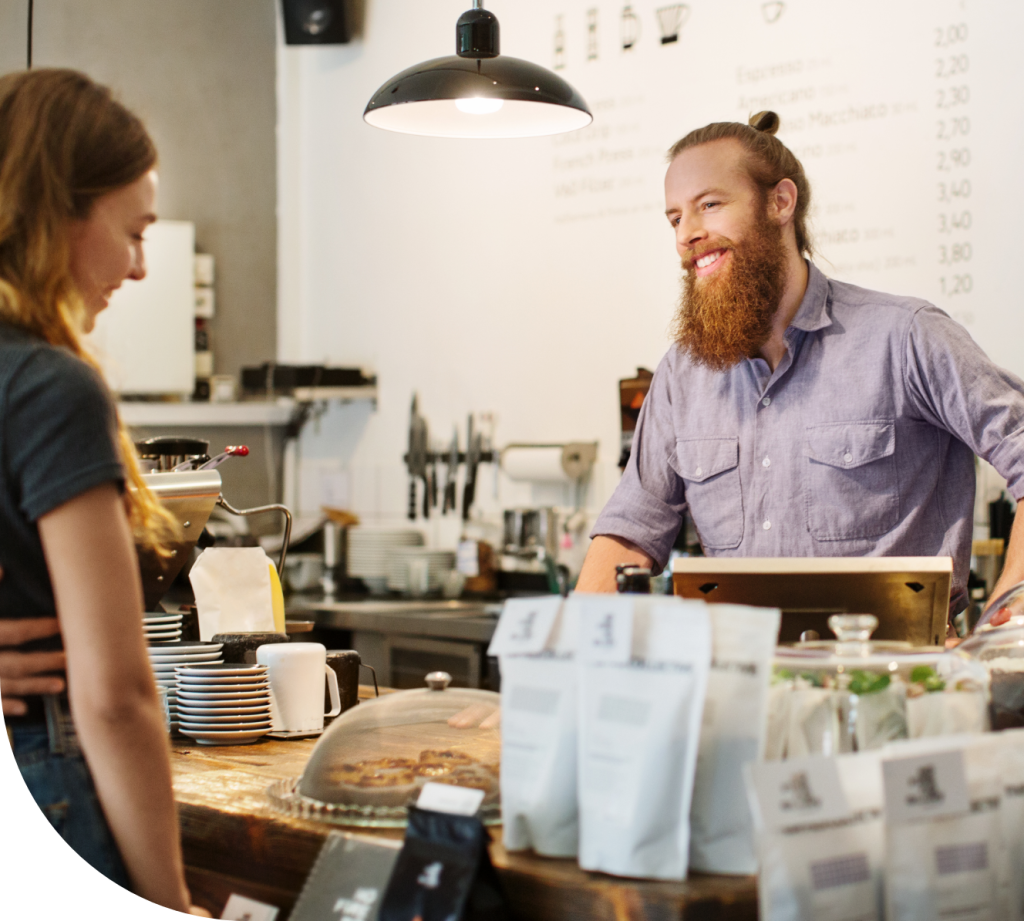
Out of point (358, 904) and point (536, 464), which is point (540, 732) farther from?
point (536, 464)

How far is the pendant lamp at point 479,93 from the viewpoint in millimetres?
2232

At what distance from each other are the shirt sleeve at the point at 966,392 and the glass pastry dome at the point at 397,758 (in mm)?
1122

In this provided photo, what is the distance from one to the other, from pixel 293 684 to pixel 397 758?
48 centimetres

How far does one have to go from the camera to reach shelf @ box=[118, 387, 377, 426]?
4.74 m

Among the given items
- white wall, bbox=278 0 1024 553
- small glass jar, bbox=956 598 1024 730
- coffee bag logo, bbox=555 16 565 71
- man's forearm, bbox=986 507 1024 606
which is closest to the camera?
small glass jar, bbox=956 598 1024 730

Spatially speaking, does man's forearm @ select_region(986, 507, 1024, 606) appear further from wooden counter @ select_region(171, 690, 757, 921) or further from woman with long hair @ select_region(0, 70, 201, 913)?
woman with long hair @ select_region(0, 70, 201, 913)

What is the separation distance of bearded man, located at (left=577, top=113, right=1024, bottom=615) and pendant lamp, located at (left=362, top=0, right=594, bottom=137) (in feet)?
1.01

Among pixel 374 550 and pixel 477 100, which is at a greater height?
pixel 477 100

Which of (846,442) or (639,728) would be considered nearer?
(639,728)

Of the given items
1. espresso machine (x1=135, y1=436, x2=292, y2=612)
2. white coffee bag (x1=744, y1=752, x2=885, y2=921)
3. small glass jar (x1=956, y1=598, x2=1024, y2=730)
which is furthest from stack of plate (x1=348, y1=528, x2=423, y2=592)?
white coffee bag (x1=744, y1=752, x2=885, y2=921)

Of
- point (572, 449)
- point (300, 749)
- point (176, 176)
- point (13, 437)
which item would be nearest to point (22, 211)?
point (13, 437)

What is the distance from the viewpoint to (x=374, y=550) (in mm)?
4527

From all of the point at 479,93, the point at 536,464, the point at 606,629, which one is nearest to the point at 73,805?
the point at 606,629

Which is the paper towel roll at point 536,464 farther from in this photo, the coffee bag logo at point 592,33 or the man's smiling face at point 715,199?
the man's smiling face at point 715,199
